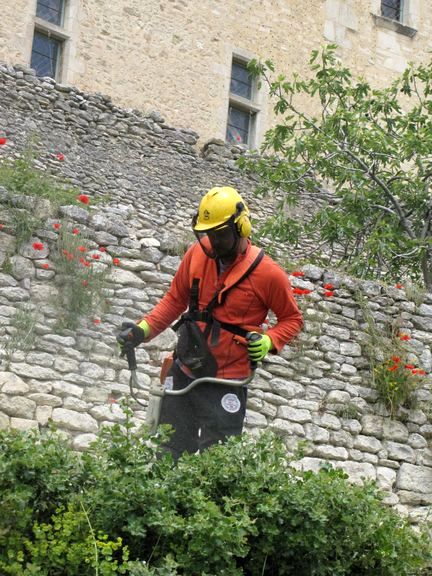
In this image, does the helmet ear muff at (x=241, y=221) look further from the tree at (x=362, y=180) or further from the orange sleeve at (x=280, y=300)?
the tree at (x=362, y=180)

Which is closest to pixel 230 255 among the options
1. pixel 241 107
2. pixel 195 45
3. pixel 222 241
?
pixel 222 241

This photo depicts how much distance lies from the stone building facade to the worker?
34.5 feet

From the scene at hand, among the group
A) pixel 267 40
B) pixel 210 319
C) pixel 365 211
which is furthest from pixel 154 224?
pixel 210 319

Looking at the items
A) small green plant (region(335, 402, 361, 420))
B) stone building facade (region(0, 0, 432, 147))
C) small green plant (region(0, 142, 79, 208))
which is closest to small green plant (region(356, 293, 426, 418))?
small green plant (region(335, 402, 361, 420))

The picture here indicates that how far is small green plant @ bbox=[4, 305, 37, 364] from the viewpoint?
727 cm

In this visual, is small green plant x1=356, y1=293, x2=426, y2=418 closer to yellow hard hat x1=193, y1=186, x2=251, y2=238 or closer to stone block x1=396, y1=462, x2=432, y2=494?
stone block x1=396, y1=462, x2=432, y2=494

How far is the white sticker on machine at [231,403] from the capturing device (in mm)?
5453

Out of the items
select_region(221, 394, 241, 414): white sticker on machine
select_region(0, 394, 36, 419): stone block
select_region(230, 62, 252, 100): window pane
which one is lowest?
select_region(0, 394, 36, 419): stone block

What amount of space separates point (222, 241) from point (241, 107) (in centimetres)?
1288

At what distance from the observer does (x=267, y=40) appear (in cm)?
1864

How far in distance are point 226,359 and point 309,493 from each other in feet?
3.65

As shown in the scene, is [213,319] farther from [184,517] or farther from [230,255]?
[184,517]

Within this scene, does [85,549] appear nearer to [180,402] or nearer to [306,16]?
[180,402]

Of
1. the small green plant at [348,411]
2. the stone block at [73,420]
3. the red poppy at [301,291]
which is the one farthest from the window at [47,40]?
the stone block at [73,420]
